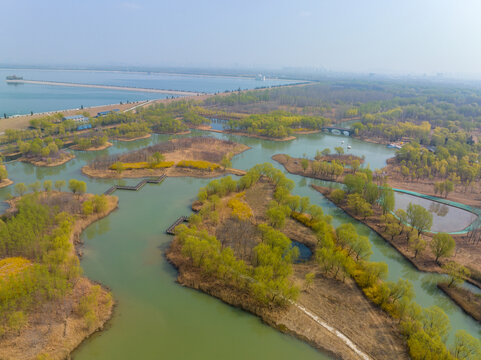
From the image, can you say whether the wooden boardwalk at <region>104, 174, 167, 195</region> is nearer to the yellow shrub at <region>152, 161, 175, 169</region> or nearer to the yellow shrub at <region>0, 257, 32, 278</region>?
the yellow shrub at <region>152, 161, 175, 169</region>

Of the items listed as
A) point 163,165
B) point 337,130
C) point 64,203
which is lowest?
point 163,165

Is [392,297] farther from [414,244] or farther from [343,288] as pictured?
[414,244]

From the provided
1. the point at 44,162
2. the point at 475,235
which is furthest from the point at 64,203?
the point at 475,235

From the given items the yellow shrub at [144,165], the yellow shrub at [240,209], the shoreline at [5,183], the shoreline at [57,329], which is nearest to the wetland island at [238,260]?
the shoreline at [57,329]

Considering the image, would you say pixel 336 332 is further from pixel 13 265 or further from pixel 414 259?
pixel 13 265

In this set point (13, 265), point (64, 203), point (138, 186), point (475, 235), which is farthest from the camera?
point (138, 186)

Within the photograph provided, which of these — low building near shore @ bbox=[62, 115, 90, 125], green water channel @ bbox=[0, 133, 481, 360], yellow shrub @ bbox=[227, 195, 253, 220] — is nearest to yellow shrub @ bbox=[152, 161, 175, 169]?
green water channel @ bbox=[0, 133, 481, 360]
